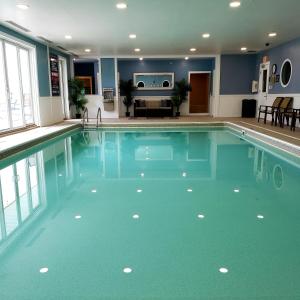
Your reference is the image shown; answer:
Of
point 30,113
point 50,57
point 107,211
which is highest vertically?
point 50,57

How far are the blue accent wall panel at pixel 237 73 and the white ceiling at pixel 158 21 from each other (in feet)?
8.40

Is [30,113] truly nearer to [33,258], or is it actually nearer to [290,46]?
[33,258]

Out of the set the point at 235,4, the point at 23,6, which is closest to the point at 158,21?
the point at 235,4

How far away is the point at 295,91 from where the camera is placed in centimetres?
905

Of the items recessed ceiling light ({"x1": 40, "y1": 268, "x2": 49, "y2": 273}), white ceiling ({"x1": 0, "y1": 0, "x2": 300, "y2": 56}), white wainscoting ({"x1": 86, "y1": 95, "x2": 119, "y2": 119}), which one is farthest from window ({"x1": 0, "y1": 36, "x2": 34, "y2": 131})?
recessed ceiling light ({"x1": 40, "y1": 268, "x2": 49, "y2": 273})

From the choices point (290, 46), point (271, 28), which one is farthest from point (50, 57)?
point (290, 46)

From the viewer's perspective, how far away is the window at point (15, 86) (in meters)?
7.66

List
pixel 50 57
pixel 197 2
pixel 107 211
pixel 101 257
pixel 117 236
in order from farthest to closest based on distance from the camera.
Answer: pixel 50 57 < pixel 197 2 < pixel 107 211 < pixel 117 236 < pixel 101 257

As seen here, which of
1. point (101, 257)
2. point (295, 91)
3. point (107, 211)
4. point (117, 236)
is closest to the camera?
point (101, 257)

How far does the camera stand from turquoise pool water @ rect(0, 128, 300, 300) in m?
1.99

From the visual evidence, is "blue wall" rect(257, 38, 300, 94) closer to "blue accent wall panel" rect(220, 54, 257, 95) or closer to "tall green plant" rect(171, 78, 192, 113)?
"blue accent wall panel" rect(220, 54, 257, 95)

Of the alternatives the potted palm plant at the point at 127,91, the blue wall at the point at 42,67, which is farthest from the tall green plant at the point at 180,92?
the blue wall at the point at 42,67

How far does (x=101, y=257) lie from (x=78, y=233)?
0.53 metres

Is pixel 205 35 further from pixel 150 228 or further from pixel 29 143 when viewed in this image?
pixel 150 228
